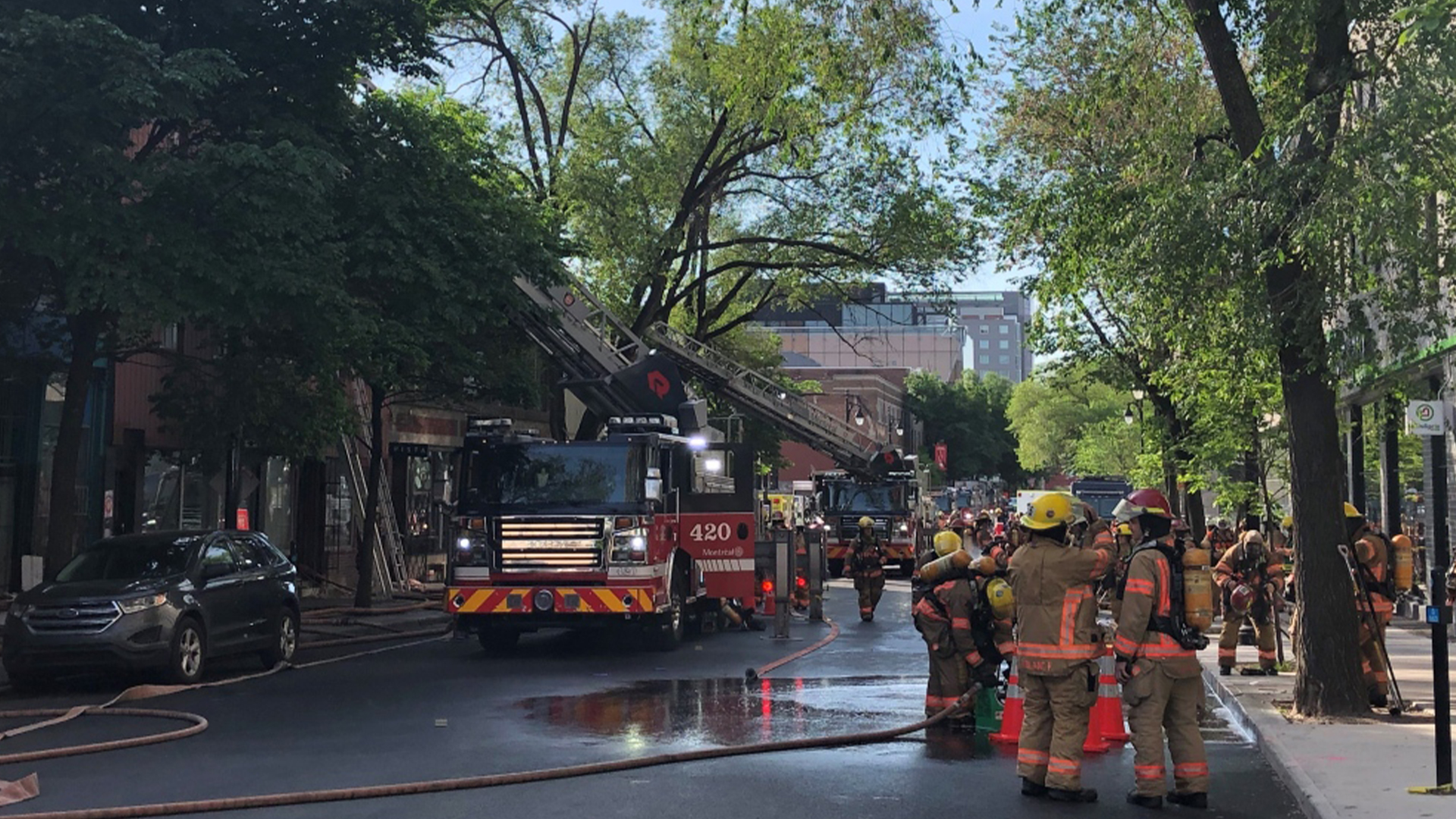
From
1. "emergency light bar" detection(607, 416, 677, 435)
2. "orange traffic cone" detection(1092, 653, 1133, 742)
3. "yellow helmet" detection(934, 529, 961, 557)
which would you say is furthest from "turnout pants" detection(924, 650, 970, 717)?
"emergency light bar" detection(607, 416, 677, 435)

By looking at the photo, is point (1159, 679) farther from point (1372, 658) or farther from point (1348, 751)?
point (1372, 658)

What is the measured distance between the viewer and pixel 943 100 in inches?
1096

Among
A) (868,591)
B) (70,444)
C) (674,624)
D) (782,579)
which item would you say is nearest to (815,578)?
(868,591)

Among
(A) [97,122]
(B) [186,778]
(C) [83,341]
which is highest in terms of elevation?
(A) [97,122]

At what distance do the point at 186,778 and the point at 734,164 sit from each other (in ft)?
77.4

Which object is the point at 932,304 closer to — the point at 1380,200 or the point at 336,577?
the point at 336,577

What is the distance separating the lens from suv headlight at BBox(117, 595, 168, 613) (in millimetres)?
14156

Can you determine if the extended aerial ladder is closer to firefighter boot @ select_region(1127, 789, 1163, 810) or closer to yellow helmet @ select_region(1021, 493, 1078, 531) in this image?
yellow helmet @ select_region(1021, 493, 1078, 531)

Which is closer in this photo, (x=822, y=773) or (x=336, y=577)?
(x=822, y=773)

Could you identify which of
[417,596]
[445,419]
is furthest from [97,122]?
[445,419]

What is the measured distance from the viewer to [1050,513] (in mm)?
8758

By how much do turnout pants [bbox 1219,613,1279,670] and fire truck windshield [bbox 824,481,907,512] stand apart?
2249 centimetres

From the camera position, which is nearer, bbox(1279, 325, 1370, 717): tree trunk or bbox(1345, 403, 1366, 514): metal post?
bbox(1279, 325, 1370, 717): tree trunk

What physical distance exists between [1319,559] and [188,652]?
10.8 metres
